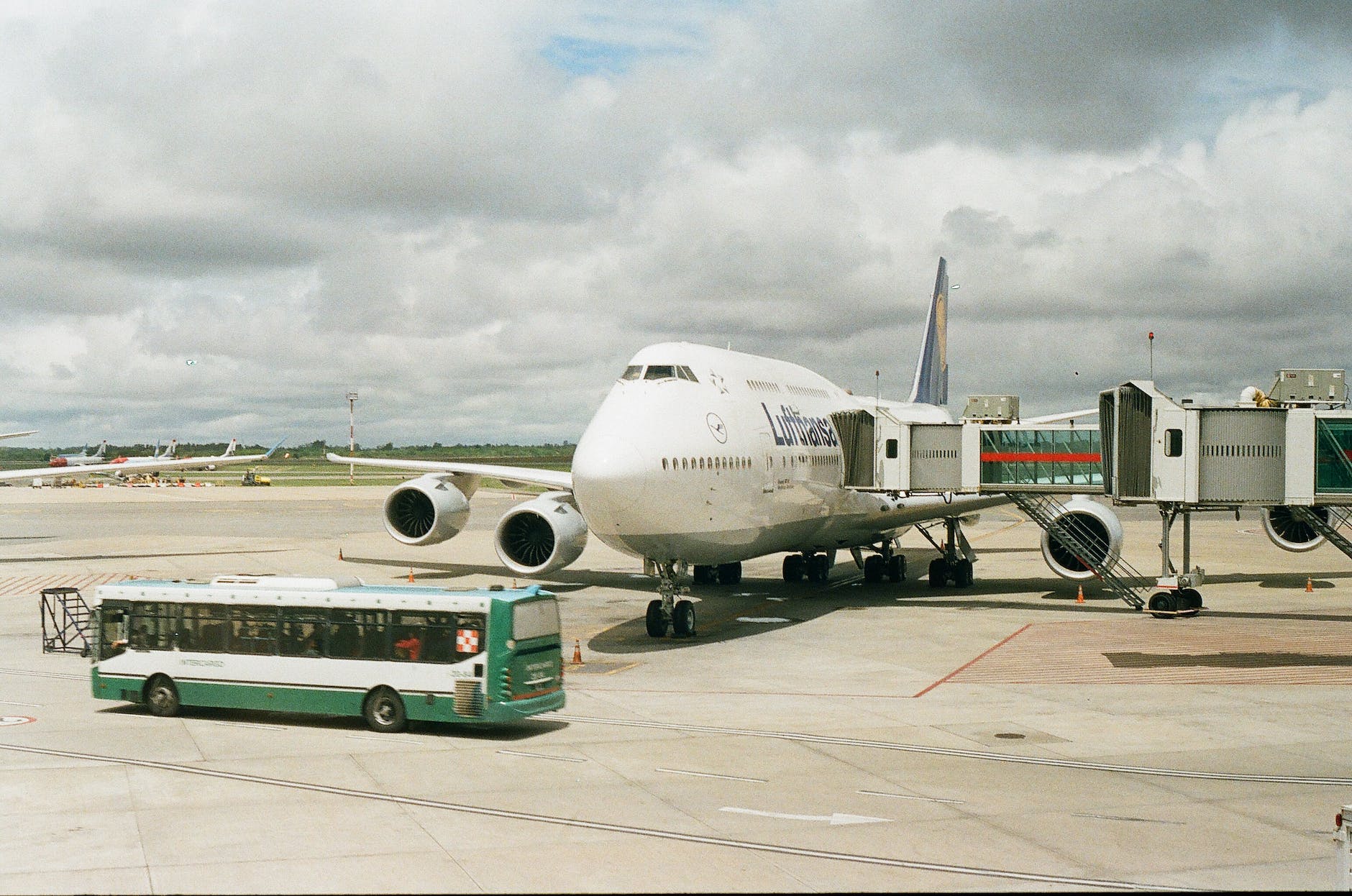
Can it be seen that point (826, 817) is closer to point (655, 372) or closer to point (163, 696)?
point (163, 696)

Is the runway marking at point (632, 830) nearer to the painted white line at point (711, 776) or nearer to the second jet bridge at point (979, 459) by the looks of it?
the painted white line at point (711, 776)

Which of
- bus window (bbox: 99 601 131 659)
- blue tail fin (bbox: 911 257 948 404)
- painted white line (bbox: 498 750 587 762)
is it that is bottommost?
painted white line (bbox: 498 750 587 762)

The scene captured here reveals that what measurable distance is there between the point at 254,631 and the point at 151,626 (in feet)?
8.28

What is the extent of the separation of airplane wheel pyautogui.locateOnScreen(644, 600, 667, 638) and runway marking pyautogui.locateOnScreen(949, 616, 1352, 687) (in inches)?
321

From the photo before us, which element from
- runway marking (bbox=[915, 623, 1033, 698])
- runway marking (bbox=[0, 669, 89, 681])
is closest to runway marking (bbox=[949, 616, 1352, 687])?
runway marking (bbox=[915, 623, 1033, 698])

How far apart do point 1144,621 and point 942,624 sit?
244 inches

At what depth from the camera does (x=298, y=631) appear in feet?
72.9

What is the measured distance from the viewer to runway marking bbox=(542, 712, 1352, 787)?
58.8 feet

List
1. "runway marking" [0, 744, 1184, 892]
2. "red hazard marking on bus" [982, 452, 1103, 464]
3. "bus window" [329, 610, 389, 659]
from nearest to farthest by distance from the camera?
"runway marking" [0, 744, 1184, 892] < "bus window" [329, 610, 389, 659] < "red hazard marking on bus" [982, 452, 1103, 464]

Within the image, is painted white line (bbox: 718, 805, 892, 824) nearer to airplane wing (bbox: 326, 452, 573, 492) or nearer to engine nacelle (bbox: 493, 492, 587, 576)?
engine nacelle (bbox: 493, 492, 587, 576)

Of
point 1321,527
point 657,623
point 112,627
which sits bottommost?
point 657,623

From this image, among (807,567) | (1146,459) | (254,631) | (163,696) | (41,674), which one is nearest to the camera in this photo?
(254,631)

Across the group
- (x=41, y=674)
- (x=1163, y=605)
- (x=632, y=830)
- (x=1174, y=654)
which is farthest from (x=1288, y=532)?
(x=41, y=674)

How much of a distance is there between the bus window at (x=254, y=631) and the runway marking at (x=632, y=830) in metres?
3.59
